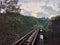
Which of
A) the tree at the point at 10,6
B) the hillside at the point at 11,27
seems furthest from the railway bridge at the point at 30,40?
the tree at the point at 10,6

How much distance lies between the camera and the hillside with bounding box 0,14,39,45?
15.5 feet

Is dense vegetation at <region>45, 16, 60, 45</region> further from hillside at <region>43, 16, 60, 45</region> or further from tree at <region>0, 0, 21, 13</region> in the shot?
tree at <region>0, 0, 21, 13</region>

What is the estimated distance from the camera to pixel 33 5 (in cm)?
495

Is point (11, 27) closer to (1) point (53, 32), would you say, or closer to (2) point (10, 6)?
(2) point (10, 6)

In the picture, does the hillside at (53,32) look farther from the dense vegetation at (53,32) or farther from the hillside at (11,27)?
the hillside at (11,27)

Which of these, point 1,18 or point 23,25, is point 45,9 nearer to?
point 23,25

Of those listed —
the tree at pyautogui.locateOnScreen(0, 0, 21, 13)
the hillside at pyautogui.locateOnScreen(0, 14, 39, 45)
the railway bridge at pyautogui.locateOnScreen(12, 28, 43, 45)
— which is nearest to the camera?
the railway bridge at pyautogui.locateOnScreen(12, 28, 43, 45)

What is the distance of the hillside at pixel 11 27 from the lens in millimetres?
4739

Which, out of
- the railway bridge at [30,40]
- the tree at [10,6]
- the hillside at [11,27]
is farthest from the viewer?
the tree at [10,6]

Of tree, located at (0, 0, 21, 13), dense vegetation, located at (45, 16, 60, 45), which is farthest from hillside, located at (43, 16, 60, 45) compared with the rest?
tree, located at (0, 0, 21, 13)

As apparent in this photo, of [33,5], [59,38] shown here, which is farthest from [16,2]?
[59,38]

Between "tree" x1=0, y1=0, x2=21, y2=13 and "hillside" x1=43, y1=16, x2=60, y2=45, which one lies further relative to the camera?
"tree" x1=0, y1=0, x2=21, y2=13

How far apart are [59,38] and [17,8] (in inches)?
57.4

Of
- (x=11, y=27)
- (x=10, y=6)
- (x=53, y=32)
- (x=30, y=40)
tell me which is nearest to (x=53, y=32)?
(x=53, y=32)
